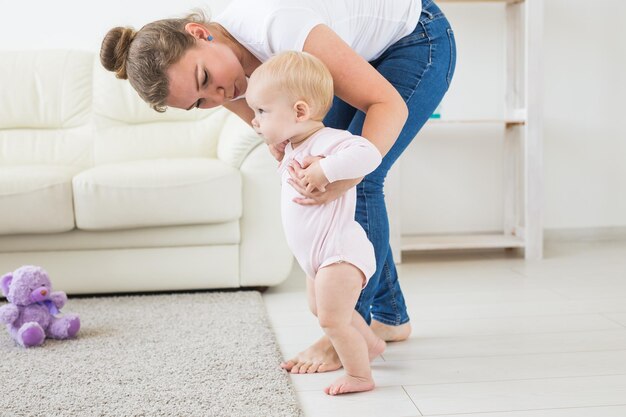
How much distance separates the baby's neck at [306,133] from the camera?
1.36 m

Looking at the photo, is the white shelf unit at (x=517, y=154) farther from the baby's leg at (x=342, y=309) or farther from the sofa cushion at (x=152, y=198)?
the baby's leg at (x=342, y=309)

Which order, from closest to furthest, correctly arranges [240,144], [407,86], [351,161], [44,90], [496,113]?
[351,161], [407,86], [240,144], [44,90], [496,113]

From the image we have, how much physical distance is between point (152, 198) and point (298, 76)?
3.82 ft

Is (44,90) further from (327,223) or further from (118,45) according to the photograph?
(327,223)

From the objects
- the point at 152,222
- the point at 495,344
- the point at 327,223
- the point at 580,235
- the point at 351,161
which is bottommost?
the point at 580,235

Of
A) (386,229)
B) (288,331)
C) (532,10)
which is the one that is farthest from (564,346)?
(532,10)

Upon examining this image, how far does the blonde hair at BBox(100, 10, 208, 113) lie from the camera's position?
1.36 metres

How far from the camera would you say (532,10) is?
3.00 m

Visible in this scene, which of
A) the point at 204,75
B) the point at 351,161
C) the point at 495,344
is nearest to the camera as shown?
the point at 351,161

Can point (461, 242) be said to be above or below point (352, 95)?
below

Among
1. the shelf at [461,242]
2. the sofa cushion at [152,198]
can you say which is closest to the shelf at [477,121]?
the shelf at [461,242]

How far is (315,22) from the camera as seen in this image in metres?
1.31

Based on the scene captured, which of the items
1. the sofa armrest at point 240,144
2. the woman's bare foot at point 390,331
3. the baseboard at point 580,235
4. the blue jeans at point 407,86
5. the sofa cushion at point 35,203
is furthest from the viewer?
the baseboard at point 580,235

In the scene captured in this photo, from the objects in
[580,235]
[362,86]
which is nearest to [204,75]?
[362,86]
